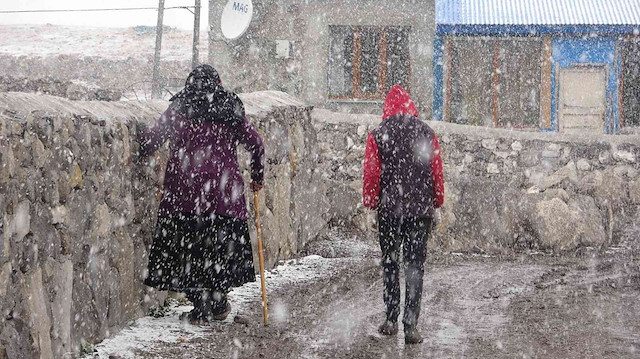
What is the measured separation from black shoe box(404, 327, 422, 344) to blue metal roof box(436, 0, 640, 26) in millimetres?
13966

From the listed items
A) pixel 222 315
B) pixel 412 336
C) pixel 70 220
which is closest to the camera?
pixel 70 220

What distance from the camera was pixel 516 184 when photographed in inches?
481

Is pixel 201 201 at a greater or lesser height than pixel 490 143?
lesser

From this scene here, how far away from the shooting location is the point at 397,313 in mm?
5648

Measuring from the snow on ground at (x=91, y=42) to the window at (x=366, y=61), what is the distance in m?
27.9

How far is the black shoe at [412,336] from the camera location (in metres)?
5.36

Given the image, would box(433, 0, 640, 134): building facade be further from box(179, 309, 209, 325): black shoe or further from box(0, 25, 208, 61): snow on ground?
box(0, 25, 208, 61): snow on ground

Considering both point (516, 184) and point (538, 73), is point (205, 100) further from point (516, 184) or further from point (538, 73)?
point (538, 73)

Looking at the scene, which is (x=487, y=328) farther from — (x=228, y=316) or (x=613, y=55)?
(x=613, y=55)

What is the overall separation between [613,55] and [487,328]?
15.7m

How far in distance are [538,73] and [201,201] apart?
52.4 feet

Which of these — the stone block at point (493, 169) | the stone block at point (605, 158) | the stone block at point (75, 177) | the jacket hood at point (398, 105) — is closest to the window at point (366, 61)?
the stone block at point (493, 169)

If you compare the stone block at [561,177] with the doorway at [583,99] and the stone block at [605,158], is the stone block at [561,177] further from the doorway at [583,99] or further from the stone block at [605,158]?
the doorway at [583,99]

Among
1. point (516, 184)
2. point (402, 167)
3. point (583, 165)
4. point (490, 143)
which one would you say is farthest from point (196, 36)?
point (402, 167)
